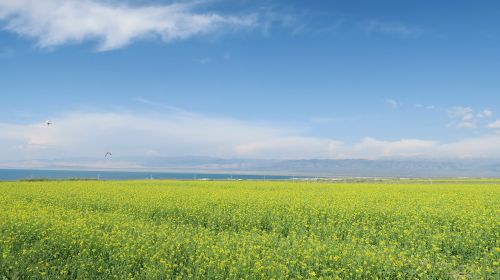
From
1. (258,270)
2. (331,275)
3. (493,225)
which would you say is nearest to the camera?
(258,270)

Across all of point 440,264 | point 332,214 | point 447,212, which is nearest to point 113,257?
point 440,264

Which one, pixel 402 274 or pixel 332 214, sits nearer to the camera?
pixel 402 274

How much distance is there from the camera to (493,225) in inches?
639

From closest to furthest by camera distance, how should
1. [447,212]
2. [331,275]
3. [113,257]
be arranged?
[331,275], [113,257], [447,212]

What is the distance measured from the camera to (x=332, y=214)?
20656 mm

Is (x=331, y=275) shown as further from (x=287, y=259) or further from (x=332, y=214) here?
(x=332, y=214)

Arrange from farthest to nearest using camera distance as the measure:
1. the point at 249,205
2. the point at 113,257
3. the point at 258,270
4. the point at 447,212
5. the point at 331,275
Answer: the point at 249,205 < the point at 447,212 < the point at 113,257 < the point at 331,275 < the point at 258,270

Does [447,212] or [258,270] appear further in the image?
[447,212]

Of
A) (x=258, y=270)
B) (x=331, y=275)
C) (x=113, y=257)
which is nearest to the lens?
(x=258, y=270)

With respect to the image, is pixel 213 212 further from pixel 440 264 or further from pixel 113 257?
pixel 440 264

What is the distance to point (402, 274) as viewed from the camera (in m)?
11.5

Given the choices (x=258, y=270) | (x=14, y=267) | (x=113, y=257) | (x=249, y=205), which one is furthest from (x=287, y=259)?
(x=249, y=205)

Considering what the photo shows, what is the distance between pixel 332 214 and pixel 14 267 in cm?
1446

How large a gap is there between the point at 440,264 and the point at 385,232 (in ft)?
15.8
